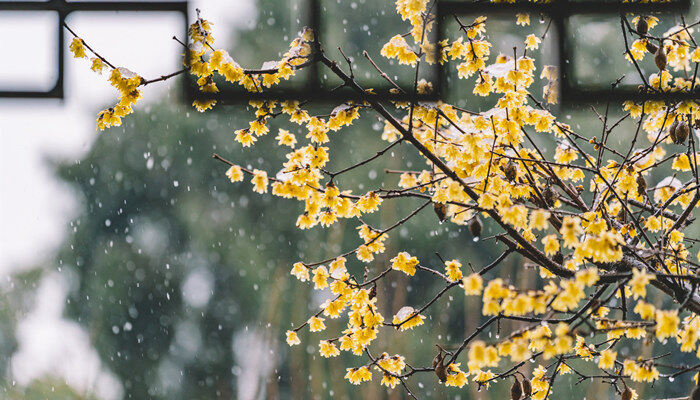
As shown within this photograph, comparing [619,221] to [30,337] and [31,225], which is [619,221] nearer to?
[30,337]

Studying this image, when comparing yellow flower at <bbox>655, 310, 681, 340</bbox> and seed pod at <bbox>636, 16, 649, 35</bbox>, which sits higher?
seed pod at <bbox>636, 16, 649, 35</bbox>

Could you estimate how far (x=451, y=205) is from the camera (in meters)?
1.40

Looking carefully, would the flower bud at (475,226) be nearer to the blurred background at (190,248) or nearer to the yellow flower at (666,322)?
the yellow flower at (666,322)

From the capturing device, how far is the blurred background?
6078 mm

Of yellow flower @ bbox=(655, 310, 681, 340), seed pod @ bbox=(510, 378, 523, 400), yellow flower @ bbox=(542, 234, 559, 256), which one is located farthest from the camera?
seed pod @ bbox=(510, 378, 523, 400)

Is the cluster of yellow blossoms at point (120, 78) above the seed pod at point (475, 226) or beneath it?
above

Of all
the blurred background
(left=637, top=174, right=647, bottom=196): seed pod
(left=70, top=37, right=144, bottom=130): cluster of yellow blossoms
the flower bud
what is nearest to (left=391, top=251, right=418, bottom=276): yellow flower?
the flower bud

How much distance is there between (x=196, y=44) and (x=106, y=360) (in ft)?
19.5

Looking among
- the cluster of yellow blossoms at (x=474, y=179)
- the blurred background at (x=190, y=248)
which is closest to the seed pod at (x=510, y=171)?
the cluster of yellow blossoms at (x=474, y=179)

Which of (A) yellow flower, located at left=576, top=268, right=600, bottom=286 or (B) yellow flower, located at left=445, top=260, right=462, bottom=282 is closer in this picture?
(A) yellow flower, located at left=576, top=268, right=600, bottom=286

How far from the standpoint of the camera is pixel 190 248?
22.1 feet

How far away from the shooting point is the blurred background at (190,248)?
6078 millimetres

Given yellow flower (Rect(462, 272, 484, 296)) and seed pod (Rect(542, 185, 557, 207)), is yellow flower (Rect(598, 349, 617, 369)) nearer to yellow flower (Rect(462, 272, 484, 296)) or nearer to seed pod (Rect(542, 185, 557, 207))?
yellow flower (Rect(462, 272, 484, 296))

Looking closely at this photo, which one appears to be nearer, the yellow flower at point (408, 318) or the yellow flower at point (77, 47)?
the yellow flower at point (77, 47)
